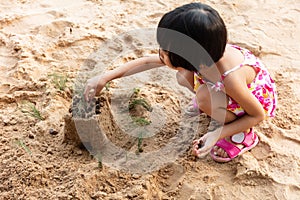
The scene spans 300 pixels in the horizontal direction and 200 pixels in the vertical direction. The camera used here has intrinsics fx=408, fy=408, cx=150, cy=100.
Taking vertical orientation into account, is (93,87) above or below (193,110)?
above

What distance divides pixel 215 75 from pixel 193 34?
0.94ft

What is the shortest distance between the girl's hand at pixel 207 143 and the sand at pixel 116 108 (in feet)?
0.24

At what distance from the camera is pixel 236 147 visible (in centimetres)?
207

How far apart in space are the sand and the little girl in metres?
0.10

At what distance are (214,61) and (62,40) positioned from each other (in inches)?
54.5

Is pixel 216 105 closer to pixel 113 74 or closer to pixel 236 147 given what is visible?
pixel 236 147

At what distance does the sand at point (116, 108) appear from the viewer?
6.34 feet

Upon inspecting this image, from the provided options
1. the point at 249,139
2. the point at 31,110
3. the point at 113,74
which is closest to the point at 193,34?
the point at 113,74

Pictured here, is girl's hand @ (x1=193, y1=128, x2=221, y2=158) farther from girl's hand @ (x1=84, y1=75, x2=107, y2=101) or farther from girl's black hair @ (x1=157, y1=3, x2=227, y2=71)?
girl's hand @ (x1=84, y1=75, x2=107, y2=101)

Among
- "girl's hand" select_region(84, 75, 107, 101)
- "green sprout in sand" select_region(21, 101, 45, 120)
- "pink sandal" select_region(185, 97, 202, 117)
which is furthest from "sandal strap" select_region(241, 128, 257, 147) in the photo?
"green sprout in sand" select_region(21, 101, 45, 120)

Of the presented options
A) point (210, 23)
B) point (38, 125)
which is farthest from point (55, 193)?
point (210, 23)

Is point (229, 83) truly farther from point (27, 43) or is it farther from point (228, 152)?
point (27, 43)

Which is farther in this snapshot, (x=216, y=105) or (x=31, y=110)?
(x=31, y=110)

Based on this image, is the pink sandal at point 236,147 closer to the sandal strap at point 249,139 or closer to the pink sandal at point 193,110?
the sandal strap at point 249,139
